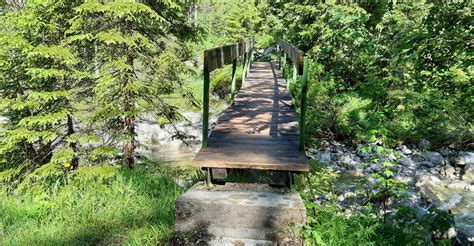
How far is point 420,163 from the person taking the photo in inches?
460

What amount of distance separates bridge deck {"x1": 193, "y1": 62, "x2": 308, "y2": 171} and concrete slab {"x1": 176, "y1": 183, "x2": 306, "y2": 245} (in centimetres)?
39

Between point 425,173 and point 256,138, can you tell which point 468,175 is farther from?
point 256,138

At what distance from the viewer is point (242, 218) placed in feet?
12.0

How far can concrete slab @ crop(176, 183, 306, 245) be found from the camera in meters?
3.60

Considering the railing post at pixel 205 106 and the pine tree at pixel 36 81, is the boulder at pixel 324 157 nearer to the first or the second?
the pine tree at pixel 36 81

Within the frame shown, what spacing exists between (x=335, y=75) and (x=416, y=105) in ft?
14.9

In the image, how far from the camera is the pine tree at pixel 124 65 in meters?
7.15

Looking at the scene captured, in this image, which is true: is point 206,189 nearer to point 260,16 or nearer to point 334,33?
point 334,33

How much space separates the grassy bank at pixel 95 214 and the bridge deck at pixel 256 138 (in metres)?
1.01

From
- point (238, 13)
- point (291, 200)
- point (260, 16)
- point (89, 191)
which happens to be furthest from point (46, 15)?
point (260, 16)

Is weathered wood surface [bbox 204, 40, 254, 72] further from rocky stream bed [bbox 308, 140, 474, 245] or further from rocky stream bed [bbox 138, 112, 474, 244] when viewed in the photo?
rocky stream bed [bbox 308, 140, 474, 245]

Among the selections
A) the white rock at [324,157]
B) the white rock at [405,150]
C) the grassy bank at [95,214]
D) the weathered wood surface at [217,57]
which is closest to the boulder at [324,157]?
the white rock at [324,157]

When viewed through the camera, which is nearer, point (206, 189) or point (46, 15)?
point (206, 189)

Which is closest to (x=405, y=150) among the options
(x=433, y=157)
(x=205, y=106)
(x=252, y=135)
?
(x=433, y=157)
